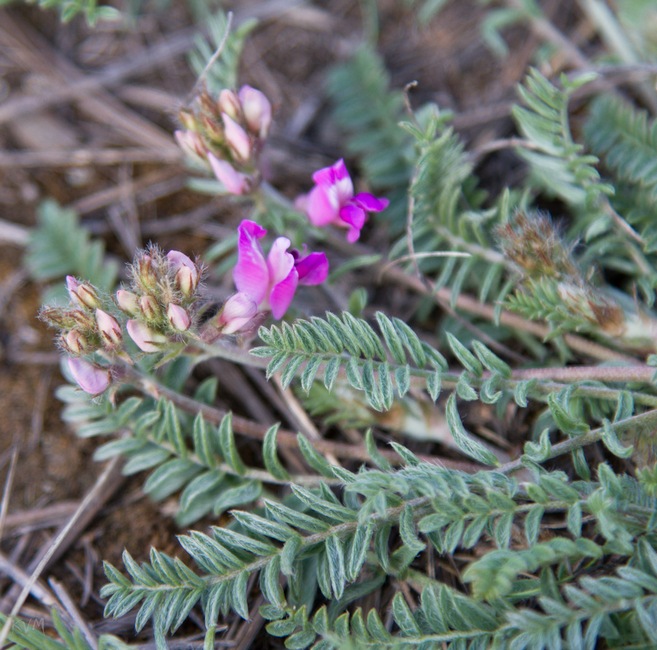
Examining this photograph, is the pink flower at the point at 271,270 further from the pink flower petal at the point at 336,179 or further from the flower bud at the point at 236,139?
the flower bud at the point at 236,139

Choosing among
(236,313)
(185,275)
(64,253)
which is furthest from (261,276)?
(64,253)

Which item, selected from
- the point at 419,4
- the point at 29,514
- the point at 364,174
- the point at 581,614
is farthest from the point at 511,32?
the point at 29,514

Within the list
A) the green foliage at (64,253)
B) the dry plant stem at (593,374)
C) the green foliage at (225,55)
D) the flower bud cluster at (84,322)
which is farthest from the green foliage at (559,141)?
the green foliage at (64,253)

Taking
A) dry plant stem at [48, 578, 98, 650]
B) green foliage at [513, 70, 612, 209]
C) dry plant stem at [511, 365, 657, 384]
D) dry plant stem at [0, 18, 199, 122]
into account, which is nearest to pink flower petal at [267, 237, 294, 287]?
dry plant stem at [511, 365, 657, 384]

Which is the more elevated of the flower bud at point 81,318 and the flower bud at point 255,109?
the flower bud at point 255,109

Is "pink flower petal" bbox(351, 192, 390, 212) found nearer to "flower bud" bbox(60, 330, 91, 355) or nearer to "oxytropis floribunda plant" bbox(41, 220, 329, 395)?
"oxytropis floribunda plant" bbox(41, 220, 329, 395)

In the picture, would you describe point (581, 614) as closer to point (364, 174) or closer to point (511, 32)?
point (364, 174)
